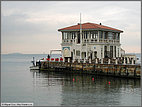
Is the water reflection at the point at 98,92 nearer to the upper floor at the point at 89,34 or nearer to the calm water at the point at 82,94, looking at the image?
the calm water at the point at 82,94

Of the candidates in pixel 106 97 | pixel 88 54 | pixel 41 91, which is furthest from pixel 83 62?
pixel 106 97

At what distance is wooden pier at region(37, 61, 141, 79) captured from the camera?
1898 inches

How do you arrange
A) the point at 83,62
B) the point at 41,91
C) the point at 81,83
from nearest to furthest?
the point at 41,91 < the point at 81,83 < the point at 83,62

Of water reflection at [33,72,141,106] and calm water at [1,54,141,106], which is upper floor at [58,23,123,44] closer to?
water reflection at [33,72,141,106]

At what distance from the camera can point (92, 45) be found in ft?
197

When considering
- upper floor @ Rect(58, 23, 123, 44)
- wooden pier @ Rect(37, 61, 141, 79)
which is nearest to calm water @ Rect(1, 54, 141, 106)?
wooden pier @ Rect(37, 61, 141, 79)

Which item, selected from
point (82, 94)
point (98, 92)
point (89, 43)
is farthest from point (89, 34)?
point (82, 94)

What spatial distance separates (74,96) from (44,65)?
1276 inches

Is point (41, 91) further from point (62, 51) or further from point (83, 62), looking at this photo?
point (62, 51)

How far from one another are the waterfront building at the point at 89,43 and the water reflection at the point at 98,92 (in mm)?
11514

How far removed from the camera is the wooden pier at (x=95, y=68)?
48.2 metres

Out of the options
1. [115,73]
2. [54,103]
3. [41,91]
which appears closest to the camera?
A: [54,103]

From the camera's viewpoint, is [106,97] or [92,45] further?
[92,45]

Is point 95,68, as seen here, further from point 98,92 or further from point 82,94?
point 82,94
